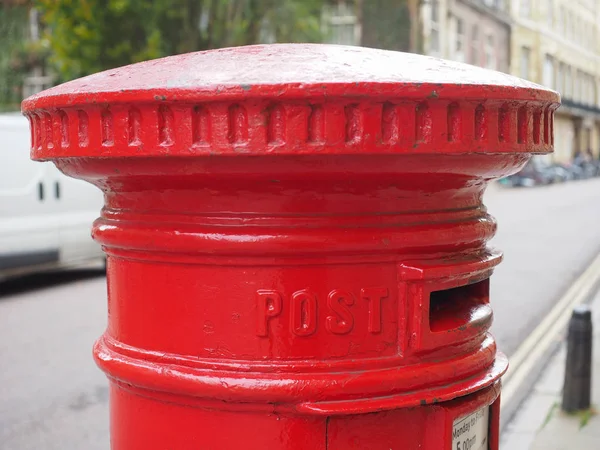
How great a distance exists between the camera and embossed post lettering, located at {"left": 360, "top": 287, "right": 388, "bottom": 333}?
1.12 metres

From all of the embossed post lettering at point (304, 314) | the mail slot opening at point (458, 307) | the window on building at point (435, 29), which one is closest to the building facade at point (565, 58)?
the window on building at point (435, 29)

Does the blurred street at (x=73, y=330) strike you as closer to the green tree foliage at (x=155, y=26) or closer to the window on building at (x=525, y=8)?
the green tree foliage at (x=155, y=26)

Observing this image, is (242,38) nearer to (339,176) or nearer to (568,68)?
(339,176)

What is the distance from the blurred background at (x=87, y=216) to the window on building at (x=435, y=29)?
0.06m

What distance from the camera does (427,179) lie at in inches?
43.9

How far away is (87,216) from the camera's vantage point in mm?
7754

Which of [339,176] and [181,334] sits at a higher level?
[339,176]

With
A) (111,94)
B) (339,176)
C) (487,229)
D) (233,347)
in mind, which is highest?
(111,94)

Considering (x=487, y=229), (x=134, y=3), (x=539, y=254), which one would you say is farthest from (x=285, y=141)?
(x=134, y=3)

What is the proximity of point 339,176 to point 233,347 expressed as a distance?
321 millimetres

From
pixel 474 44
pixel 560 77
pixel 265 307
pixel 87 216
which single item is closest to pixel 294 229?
pixel 265 307

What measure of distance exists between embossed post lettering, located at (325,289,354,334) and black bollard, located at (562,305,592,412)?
3056mm

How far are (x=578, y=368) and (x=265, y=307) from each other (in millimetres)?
3131

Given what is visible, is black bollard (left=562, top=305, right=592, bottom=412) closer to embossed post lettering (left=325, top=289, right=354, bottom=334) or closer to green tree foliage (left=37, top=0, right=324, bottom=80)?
embossed post lettering (left=325, top=289, right=354, bottom=334)
